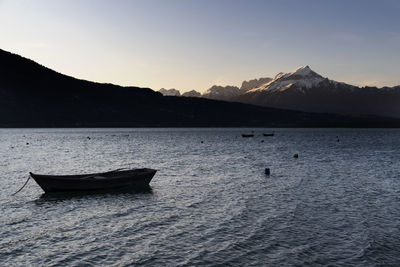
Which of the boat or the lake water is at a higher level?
the boat

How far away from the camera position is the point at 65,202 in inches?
1328

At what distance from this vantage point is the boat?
122ft

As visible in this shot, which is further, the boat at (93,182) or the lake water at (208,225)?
the boat at (93,182)

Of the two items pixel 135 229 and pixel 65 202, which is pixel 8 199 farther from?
pixel 135 229

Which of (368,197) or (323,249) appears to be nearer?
(323,249)

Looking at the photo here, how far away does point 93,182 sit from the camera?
38281 mm

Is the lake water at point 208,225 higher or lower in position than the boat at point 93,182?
lower

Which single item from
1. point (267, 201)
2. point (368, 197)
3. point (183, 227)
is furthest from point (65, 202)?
point (368, 197)

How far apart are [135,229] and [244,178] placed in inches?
1067

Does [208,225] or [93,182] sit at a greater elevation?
[93,182]

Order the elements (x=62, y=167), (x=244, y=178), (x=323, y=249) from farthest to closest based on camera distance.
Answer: (x=62, y=167), (x=244, y=178), (x=323, y=249)

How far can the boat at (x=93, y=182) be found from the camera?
37.1 m

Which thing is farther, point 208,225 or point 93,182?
point 93,182

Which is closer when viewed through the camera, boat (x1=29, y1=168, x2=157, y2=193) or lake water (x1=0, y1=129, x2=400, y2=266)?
lake water (x1=0, y1=129, x2=400, y2=266)
